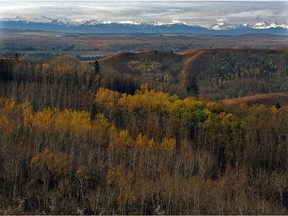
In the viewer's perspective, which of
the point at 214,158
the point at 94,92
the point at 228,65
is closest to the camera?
the point at 214,158

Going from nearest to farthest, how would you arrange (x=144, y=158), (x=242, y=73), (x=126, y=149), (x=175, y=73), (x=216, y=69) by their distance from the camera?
(x=144, y=158) → (x=126, y=149) → (x=242, y=73) → (x=175, y=73) → (x=216, y=69)

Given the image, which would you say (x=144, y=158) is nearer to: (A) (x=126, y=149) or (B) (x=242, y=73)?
(A) (x=126, y=149)

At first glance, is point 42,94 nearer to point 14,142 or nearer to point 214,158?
point 14,142

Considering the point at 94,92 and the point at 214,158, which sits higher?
the point at 94,92

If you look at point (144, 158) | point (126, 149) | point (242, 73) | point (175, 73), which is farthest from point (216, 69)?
point (144, 158)

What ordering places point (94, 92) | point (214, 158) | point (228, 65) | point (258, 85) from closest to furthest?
point (214, 158) < point (94, 92) < point (258, 85) < point (228, 65)

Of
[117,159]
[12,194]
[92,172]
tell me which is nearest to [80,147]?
[117,159]

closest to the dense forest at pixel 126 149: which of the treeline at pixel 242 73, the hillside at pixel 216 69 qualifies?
the treeline at pixel 242 73
